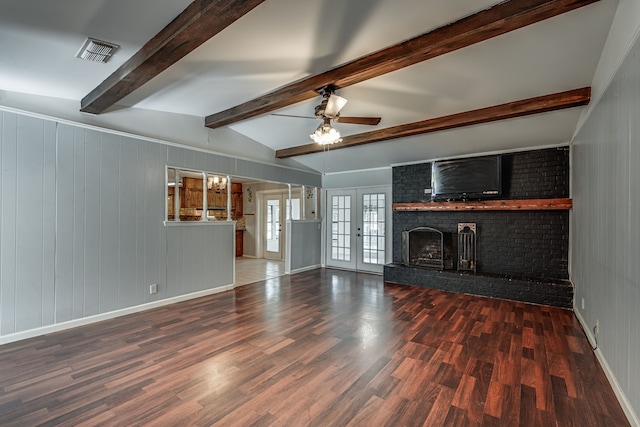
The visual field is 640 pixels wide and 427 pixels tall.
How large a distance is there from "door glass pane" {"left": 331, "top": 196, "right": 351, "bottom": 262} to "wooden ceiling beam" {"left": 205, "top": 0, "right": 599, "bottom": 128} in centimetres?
408

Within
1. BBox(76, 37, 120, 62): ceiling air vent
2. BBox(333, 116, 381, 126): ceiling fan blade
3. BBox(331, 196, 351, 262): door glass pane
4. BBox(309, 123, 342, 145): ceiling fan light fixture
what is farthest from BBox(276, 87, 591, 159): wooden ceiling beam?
BBox(76, 37, 120, 62): ceiling air vent

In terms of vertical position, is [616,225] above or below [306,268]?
above

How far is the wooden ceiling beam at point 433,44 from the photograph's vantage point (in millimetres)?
2062

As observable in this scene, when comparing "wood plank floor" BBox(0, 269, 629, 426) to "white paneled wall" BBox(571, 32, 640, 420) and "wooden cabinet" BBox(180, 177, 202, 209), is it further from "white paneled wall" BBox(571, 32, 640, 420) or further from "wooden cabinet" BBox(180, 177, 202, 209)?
"wooden cabinet" BBox(180, 177, 202, 209)

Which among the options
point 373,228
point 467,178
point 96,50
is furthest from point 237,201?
point 96,50

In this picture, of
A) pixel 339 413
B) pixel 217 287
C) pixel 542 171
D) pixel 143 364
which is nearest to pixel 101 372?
pixel 143 364

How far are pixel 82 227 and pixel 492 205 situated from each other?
6.18 meters

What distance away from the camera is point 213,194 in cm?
768

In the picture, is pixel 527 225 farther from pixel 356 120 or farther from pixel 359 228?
pixel 356 120

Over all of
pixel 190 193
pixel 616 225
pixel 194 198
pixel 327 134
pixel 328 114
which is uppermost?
pixel 328 114

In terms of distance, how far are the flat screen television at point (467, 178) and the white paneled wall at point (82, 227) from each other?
4403 mm

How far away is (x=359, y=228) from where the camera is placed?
7.28 meters

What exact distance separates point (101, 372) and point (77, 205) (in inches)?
82.1

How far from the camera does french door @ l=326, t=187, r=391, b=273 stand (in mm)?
6918
